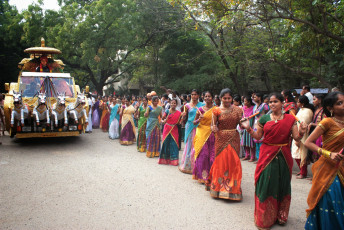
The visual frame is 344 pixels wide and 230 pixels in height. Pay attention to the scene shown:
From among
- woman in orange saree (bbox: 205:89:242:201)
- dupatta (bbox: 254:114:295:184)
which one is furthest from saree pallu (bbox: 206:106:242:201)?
dupatta (bbox: 254:114:295:184)

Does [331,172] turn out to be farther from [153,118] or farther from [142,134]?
[142,134]

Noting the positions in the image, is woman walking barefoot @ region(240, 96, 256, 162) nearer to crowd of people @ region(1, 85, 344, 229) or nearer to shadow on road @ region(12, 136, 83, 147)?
crowd of people @ region(1, 85, 344, 229)

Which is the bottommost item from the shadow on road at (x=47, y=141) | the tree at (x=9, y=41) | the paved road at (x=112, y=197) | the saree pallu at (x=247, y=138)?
the paved road at (x=112, y=197)

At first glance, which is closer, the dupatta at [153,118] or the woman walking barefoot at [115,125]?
the dupatta at [153,118]

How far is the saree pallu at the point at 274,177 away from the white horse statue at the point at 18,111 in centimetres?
703

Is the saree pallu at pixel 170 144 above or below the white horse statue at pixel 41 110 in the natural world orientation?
below

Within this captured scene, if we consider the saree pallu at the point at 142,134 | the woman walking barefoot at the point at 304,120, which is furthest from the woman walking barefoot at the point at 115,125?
the woman walking barefoot at the point at 304,120

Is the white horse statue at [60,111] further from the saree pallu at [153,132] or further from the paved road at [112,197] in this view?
the saree pallu at [153,132]

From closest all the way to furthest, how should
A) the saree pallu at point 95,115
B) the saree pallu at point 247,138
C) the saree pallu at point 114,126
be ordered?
the saree pallu at point 247,138, the saree pallu at point 114,126, the saree pallu at point 95,115

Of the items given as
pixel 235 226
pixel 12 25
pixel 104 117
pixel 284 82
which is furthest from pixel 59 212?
pixel 12 25

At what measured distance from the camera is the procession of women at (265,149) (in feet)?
9.53

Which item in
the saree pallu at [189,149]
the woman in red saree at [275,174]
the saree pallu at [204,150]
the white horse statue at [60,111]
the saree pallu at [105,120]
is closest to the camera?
the woman in red saree at [275,174]

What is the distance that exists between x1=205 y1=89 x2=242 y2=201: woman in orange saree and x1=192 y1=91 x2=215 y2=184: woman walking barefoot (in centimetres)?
76

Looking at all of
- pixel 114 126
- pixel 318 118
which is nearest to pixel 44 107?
pixel 114 126
